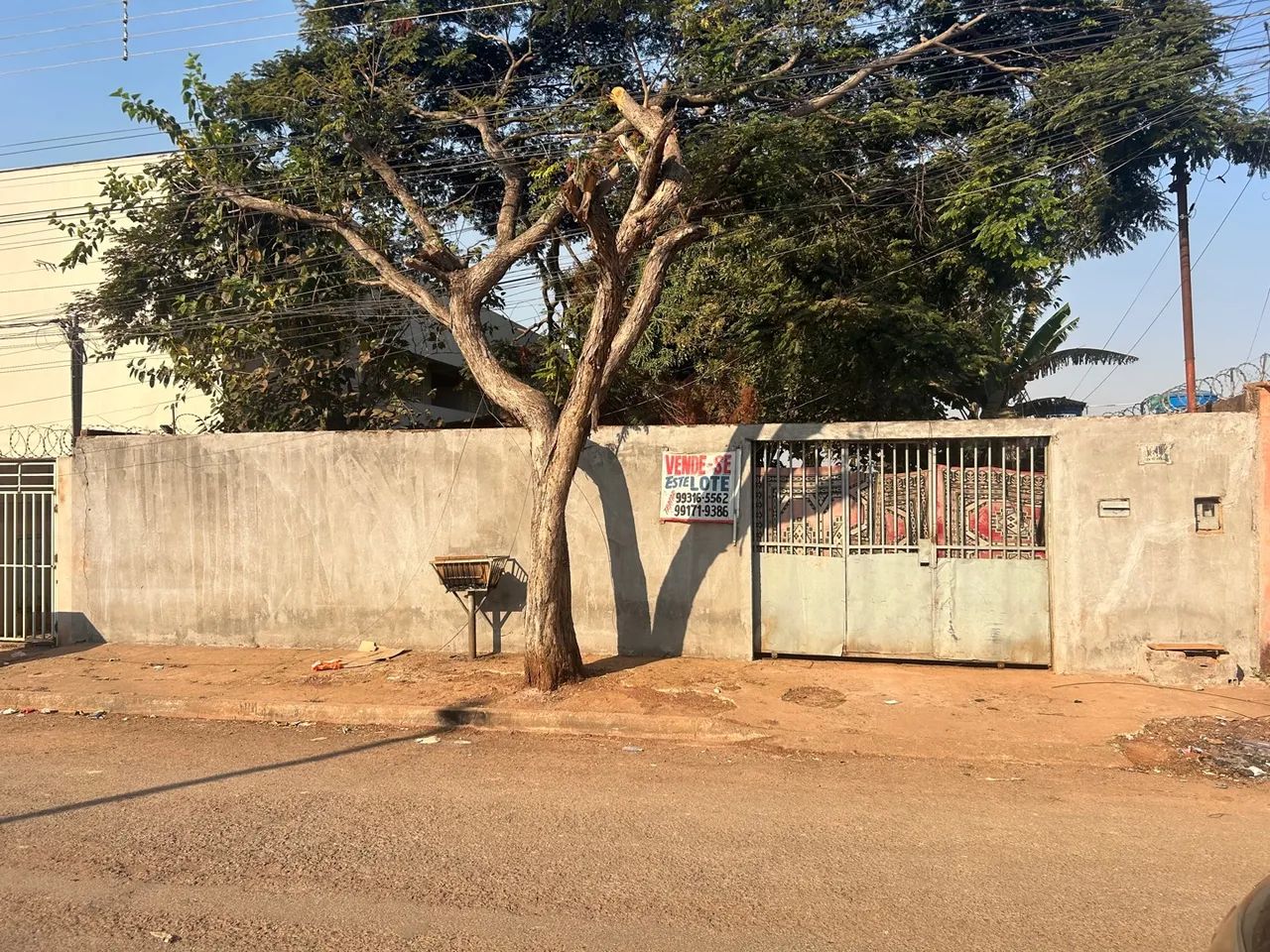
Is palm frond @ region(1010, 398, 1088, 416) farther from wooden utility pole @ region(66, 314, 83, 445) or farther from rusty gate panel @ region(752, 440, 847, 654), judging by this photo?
wooden utility pole @ region(66, 314, 83, 445)

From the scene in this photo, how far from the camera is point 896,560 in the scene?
8516 mm

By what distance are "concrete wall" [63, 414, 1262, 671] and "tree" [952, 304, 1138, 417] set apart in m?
5.69

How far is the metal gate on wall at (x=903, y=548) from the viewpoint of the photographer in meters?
8.34

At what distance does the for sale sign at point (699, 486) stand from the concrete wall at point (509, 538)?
0.11 meters

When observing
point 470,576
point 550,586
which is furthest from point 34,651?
point 550,586

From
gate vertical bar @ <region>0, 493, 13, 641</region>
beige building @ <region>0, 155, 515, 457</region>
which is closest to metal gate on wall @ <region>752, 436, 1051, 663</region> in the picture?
gate vertical bar @ <region>0, 493, 13, 641</region>

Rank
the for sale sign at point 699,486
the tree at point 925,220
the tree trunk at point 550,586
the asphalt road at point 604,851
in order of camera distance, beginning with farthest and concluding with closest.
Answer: the tree at point 925,220, the for sale sign at point 699,486, the tree trunk at point 550,586, the asphalt road at point 604,851

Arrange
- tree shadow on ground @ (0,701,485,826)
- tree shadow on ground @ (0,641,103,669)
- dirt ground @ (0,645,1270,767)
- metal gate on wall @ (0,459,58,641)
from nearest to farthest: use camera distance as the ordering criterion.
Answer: tree shadow on ground @ (0,701,485,826) → dirt ground @ (0,645,1270,767) → tree shadow on ground @ (0,641,103,669) → metal gate on wall @ (0,459,58,641)

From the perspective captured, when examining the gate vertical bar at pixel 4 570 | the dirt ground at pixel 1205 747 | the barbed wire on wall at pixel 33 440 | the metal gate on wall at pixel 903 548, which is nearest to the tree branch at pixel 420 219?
the metal gate on wall at pixel 903 548

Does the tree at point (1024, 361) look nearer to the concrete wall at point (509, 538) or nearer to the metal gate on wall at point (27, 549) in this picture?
the concrete wall at point (509, 538)

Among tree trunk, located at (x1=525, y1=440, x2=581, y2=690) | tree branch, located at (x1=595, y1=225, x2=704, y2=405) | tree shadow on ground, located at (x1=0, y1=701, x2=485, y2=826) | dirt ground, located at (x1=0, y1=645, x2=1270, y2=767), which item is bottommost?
tree shadow on ground, located at (x1=0, y1=701, x2=485, y2=826)

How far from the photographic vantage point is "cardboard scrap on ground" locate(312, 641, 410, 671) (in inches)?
353

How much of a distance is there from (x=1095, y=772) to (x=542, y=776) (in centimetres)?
368

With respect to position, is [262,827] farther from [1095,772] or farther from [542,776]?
[1095,772]
